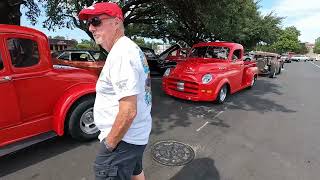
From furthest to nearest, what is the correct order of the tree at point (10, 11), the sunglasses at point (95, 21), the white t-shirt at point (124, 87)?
1. the tree at point (10, 11)
2. the sunglasses at point (95, 21)
3. the white t-shirt at point (124, 87)

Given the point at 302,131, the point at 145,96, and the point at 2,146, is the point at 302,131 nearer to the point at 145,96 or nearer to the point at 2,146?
the point at 145,96

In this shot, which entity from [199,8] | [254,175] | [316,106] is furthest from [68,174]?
[199,8]

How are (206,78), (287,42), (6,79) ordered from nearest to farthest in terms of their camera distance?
1. (6,79)
2. (206,78)
3. (287,42)

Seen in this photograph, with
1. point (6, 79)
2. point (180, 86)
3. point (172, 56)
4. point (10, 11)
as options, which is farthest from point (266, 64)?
point (6, 79)

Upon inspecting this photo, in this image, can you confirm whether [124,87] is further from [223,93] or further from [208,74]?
[223,93]

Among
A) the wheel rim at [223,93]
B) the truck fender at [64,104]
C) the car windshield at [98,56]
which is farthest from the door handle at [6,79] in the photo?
the car windshield at [98,56]

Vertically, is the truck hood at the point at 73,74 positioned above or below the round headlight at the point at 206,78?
above

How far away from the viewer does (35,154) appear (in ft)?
14.6

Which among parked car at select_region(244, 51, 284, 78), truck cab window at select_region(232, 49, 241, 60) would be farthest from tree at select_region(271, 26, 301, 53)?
truck cab window at select_region(232, 49, 241, 60)

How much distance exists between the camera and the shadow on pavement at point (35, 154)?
13.3 ft

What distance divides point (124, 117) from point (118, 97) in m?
0.14

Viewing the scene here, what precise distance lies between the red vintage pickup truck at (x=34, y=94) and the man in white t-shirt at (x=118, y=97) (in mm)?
2188

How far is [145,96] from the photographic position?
218cm

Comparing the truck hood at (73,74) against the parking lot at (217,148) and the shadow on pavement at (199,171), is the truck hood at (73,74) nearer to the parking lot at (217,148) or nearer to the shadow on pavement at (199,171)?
the parking lot at (217,148)
